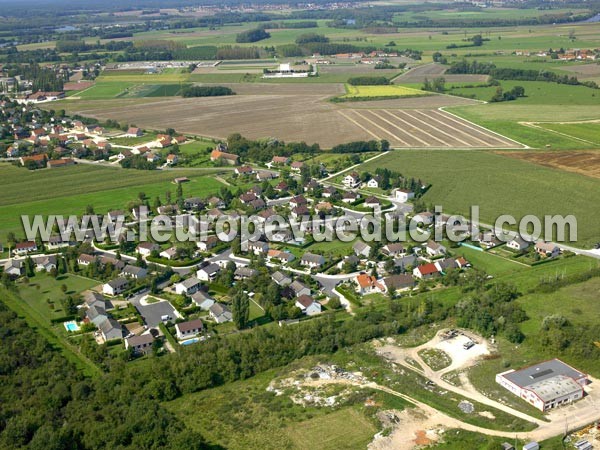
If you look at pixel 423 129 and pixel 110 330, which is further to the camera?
pixel 423 129

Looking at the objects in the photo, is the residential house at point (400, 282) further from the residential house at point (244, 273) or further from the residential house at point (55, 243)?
the residential house at point (55, 243)

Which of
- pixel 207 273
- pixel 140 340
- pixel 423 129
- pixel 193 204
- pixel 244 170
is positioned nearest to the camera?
pixel 140 340

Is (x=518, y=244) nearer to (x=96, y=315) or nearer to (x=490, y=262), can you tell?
(x=490, y=262)

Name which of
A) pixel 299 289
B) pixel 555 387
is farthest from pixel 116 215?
pixel 555 387

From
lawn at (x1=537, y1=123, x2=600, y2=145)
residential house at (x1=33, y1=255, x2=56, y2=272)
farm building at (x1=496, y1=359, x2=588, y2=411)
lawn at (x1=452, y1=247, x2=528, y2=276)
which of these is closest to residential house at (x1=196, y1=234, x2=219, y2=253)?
residential house at (x1=33, y1=255, x2=56, y2=272)

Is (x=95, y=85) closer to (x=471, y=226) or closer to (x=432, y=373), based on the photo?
(x=471, y=226)

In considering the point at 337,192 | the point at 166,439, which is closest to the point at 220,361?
the point at 166,439

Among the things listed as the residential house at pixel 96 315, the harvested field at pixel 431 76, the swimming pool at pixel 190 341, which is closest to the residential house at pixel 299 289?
the swimming pool at pixel 190 341
